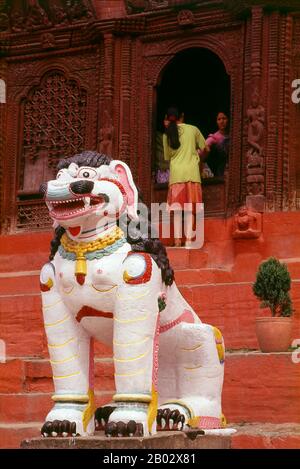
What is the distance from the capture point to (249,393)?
40.7 feet

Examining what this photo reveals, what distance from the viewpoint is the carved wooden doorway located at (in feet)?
59.8

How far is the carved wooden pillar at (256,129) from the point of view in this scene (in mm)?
17250

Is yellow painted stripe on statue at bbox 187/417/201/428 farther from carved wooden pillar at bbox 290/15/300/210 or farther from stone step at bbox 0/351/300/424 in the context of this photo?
carved wooden pillar at bbox 290/15/300/210

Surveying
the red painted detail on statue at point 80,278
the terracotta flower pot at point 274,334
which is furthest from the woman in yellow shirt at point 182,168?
the red painted detail on statue at point 80,278

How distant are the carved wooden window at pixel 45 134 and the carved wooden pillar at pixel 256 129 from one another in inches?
117

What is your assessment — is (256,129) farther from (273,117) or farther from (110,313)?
(110,313)

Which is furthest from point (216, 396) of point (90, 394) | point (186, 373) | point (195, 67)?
point (195, 67)

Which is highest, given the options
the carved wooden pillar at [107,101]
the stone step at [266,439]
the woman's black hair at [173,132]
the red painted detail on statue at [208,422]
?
the carved wooden pillar at [107,101]

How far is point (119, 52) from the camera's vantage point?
62.2 ft

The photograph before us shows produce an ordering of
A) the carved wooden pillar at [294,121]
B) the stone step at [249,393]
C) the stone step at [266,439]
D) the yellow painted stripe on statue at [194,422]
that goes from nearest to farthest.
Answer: the yellow painted stripe on statue at [194,422] < the stone step at [266,439] < the stone step at [249,393] < the carved wooden pillar at [294,121]

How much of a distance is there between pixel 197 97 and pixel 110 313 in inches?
538

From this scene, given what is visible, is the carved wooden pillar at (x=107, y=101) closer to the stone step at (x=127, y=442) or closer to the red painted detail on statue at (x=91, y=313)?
the red painted detail on statue at (x=91, y=313)

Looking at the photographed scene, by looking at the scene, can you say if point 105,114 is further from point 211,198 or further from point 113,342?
point 113,342
